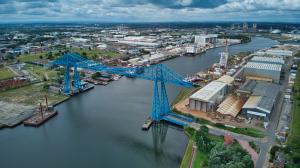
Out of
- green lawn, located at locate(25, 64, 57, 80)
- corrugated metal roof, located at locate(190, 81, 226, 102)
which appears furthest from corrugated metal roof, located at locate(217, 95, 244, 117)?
green lawn, located at locate(25, 64, 57, 80)

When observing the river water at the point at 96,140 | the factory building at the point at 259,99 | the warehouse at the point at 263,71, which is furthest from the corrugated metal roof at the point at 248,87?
the river water at the point at 96,140

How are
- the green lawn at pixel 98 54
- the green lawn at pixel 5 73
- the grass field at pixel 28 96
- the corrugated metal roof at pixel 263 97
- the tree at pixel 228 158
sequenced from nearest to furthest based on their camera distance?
1. the tree at pixel 228 158
2. the corrugated metal roof at pixel 263 97
3. the grass field at pixel 28 96
4. the green lawn at pixel 5 73
5. the green lawn at pixel 98 54

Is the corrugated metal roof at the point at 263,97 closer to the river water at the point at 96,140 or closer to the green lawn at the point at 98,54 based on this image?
the river water at the point at 96,140

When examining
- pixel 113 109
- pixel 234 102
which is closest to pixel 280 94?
pixel 234 102

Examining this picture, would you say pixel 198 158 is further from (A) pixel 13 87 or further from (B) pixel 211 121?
(A) pixel 13 87

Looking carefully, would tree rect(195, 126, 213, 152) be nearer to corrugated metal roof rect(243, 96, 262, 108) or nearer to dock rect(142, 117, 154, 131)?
dock rect(142, 117, 154, 131)

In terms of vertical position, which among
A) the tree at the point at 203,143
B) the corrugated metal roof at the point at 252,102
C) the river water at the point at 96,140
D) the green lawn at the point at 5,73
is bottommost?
the river water at the point at 96,140
